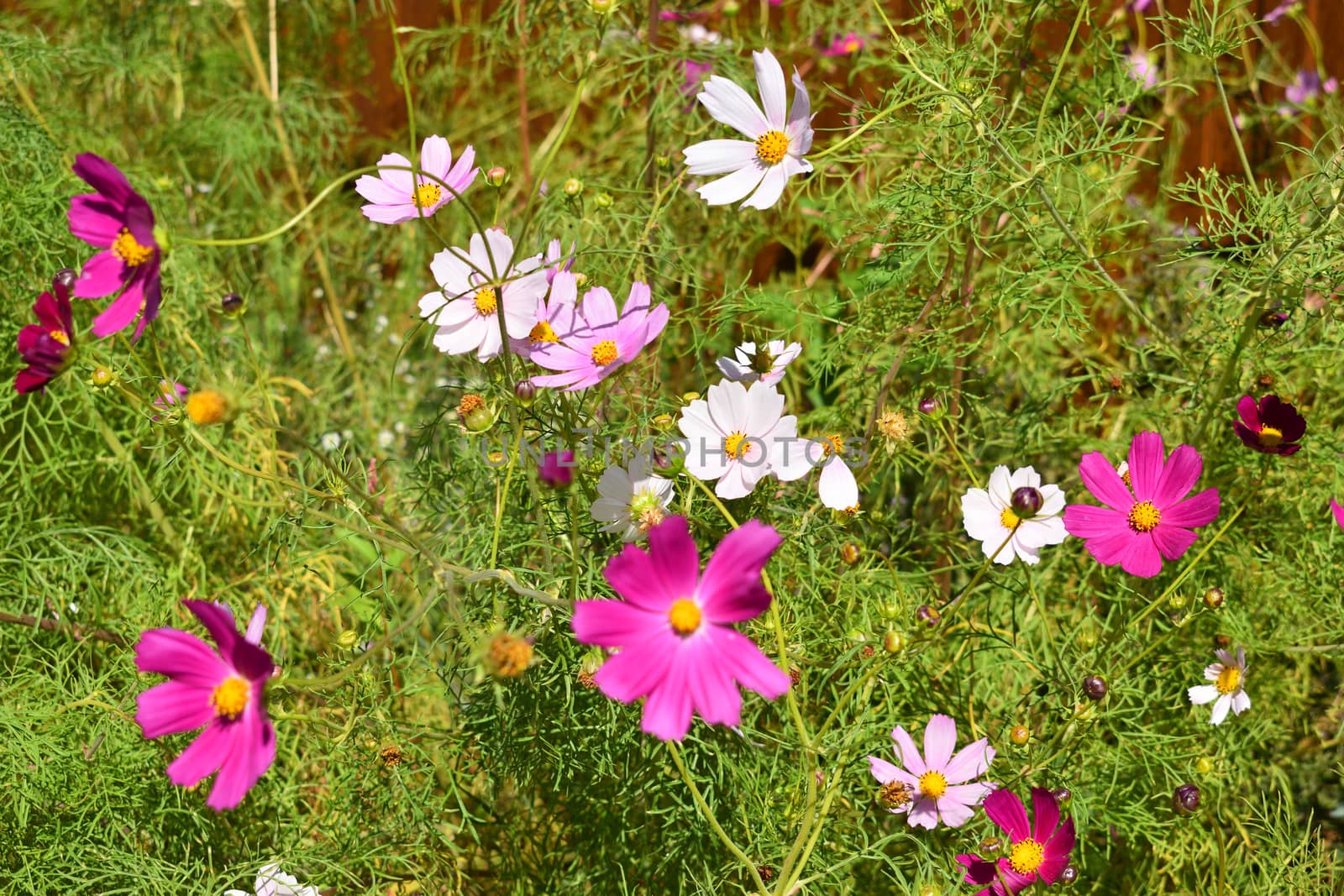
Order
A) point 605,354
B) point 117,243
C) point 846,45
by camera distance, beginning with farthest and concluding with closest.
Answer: point 846,45 → point 605,354 → point 117,243

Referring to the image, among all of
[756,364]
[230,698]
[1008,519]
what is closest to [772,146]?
[756,364]

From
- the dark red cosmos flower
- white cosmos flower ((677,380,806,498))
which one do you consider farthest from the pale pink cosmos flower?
the dark red cosmos flower

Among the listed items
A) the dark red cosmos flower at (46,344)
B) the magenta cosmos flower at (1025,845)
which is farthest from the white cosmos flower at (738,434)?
the dark red cosmos flower at (46,344)

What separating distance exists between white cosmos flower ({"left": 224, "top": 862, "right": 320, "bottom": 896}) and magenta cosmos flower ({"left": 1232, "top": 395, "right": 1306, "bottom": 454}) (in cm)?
100

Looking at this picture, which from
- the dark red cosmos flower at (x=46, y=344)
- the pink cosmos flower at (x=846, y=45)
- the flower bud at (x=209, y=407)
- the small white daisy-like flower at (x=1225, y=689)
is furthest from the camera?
the pink cosmos flower at (x=846, y=45)

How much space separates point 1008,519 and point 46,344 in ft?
2.77

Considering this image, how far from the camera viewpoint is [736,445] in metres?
0.92

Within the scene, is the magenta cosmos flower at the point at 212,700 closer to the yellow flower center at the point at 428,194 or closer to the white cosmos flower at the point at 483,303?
the white cosmos flower at the point at 483,303

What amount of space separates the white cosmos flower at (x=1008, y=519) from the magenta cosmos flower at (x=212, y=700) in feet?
2.19

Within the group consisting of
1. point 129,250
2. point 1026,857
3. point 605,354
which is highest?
point 129,250

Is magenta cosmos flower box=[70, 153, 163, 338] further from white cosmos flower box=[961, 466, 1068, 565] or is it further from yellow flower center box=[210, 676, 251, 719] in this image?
white cosmos flower box=[961, 466, 1068, 565]

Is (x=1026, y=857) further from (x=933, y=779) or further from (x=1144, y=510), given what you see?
(x=1144, y=510)

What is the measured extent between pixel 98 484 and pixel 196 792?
0.56 m

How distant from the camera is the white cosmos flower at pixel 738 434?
2.98 feet
